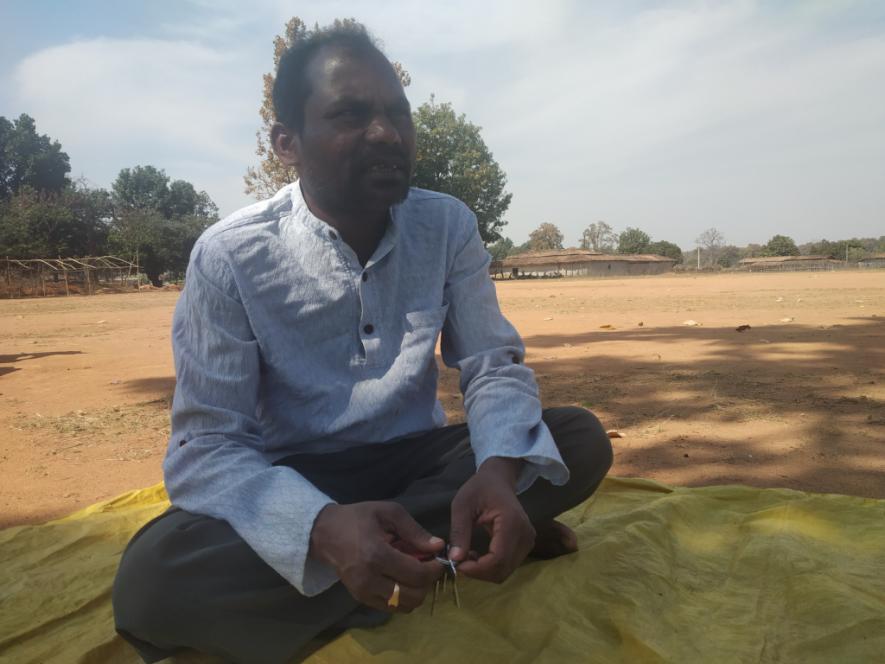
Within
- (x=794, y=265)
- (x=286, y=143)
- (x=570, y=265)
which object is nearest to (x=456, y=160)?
(x=570, y=265)

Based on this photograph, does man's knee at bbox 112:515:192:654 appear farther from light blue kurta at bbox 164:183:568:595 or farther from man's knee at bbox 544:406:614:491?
man's knee at bbox 544:406:614:491

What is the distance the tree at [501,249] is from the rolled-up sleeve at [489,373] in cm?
5750

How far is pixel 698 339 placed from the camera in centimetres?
732

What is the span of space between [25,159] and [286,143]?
51.3m

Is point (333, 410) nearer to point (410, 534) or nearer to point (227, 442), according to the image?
point (227, 442)

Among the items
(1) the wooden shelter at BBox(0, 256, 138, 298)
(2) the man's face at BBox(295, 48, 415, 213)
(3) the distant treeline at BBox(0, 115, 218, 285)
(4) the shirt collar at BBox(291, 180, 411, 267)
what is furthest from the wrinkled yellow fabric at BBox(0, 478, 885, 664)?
(3) the distant treeline at BBox(0, 115, 218, 285)

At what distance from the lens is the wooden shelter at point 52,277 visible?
27.6m

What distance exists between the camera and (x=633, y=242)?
2687 inches

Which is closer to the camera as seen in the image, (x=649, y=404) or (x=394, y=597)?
(x=394, y=597)

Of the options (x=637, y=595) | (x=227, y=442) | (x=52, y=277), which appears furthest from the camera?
(x=52, y=277)

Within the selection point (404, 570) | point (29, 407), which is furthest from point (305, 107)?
point (29, 407)

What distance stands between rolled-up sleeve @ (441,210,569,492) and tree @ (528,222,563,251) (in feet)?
257

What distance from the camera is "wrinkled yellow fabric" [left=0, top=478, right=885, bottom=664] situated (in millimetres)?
1479

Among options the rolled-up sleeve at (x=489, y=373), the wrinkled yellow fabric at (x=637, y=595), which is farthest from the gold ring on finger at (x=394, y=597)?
the rolled-up sleeve at (x=489, y=373)
